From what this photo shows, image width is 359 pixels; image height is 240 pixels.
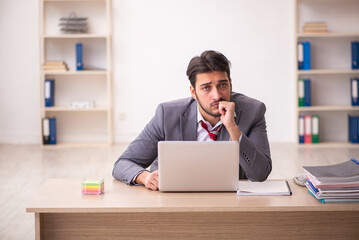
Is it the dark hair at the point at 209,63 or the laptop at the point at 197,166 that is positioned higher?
the dark hair at the point at 209,63

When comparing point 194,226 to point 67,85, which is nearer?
point 194,226

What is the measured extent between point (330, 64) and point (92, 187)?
521 cm

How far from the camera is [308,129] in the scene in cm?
678

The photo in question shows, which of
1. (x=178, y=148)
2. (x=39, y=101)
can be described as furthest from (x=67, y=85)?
(x=178, y=148)

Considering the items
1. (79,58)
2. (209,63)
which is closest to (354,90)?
(79,58)

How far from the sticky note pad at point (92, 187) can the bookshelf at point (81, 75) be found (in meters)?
4.49

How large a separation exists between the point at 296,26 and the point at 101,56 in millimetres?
2398

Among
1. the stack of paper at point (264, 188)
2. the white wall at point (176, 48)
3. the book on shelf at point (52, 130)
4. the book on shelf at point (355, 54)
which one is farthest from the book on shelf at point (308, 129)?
the stack of paper at point (264, 188)

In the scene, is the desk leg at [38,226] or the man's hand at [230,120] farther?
the man's hand at [230,120]

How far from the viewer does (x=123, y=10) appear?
6.95 metres

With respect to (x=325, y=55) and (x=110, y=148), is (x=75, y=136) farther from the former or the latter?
(x=325, y=55)

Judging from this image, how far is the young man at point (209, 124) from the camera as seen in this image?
2576mm

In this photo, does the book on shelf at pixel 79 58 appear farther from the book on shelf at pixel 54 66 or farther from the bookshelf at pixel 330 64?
the bookshelf at pixel 330 64

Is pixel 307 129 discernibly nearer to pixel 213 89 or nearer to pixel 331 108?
pixel 331 108
